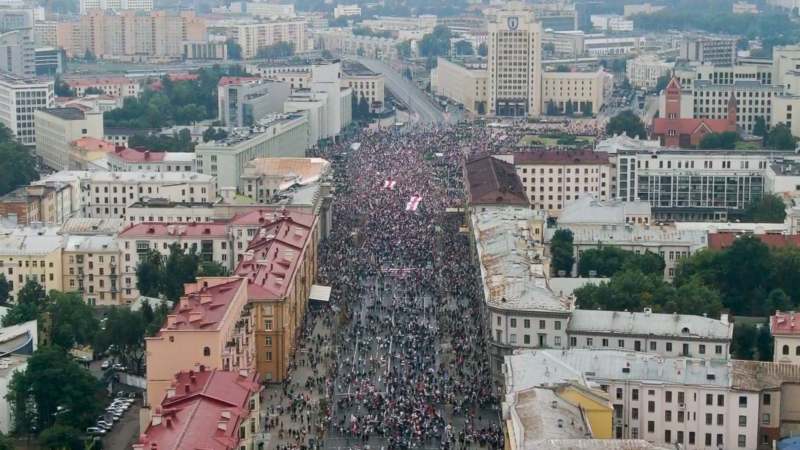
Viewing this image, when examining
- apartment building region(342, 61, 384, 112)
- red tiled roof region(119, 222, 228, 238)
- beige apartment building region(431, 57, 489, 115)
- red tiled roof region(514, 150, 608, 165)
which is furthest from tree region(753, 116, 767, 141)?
red tiled roof region(119, 222, 228, 238)

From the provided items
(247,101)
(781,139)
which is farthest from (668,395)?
(247,101)

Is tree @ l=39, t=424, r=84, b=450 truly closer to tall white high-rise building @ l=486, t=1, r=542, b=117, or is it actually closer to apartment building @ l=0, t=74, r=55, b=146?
apartment building @ l=0, t=74, r=55, b=146

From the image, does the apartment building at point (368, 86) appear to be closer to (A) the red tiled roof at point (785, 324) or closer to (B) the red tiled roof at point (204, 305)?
(B) the red tiled roof at point (204, 305)

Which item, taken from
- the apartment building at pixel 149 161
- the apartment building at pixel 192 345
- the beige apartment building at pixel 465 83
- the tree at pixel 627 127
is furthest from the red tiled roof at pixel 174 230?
the beige apartment building at pixel 465 83

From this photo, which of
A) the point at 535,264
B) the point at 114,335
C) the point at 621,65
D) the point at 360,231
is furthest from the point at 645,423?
the point at 621,65

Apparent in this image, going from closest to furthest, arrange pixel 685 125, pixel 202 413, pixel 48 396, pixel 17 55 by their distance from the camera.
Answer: pixel 202 413
pixel 48 396
pixel 685 125
pixel 17 55

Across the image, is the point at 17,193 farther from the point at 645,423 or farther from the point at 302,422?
the point at 645,423

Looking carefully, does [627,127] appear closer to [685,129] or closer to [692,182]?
[685,129]
